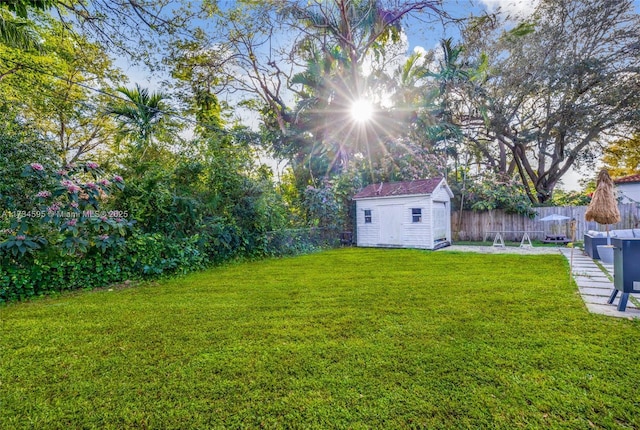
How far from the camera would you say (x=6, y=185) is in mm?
4234

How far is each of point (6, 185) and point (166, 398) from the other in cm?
483

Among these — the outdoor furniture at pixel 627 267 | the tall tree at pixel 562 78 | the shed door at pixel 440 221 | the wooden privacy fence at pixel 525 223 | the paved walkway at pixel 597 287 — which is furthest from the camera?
the tall tree at pixel 562 78

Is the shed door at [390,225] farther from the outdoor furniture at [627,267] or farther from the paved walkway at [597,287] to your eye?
the outdoor furniture at [627,267]

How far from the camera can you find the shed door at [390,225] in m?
10.0

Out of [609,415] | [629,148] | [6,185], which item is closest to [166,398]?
[609,415]

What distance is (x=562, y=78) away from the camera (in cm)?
1123

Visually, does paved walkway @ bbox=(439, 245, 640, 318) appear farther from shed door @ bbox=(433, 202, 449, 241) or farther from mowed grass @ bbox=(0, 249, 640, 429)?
shed door @ bbox=(433, 202, 449, 241)

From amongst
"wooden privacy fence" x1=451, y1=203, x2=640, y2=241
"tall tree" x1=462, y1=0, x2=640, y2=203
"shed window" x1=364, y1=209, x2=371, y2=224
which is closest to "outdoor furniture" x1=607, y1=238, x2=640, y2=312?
"shed window" x1=364, y1=209, x2=371, y2=224

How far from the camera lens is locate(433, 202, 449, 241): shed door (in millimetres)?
9695

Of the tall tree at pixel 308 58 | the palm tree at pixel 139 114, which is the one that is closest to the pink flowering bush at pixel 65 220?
the palm tree at pixel 139 114

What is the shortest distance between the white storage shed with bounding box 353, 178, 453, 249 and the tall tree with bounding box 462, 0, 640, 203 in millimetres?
5145

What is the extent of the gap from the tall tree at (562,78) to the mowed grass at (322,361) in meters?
10.00

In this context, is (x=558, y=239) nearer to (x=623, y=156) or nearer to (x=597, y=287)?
(x=597, y=287)

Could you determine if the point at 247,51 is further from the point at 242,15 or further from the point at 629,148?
the point at 629,148
